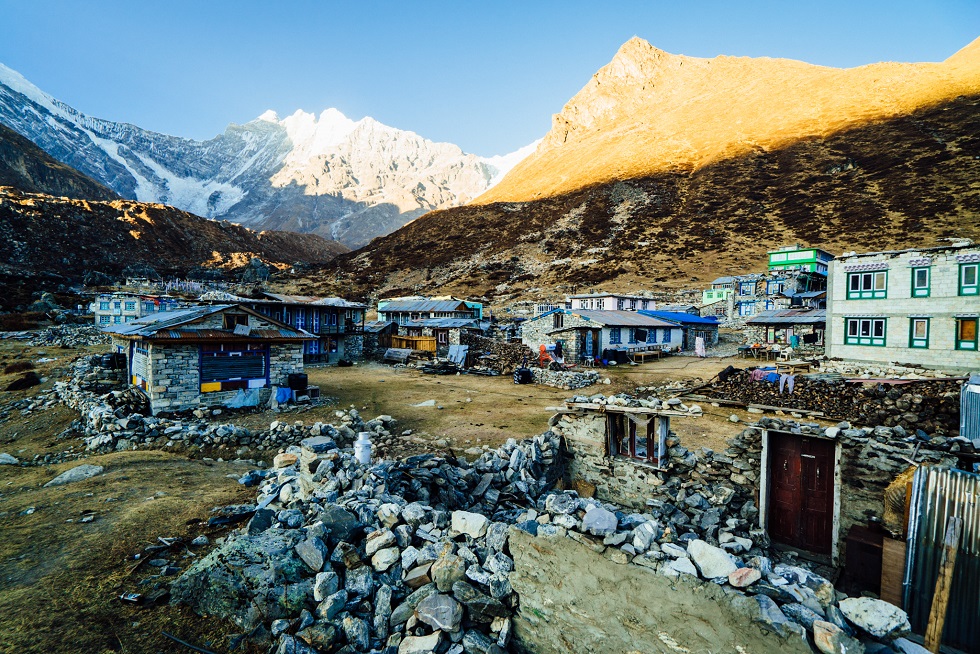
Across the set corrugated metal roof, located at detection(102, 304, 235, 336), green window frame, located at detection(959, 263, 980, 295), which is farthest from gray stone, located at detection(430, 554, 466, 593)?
green window frame, located at detection(959, 263, 980, 295)

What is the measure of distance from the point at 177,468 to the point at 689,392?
2295cm

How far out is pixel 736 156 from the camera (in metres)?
106

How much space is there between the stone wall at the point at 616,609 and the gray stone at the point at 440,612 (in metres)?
0.84

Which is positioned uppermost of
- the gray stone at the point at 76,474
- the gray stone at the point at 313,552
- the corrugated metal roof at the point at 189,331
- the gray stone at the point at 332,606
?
the corrugated metal roof at the point at 189,331

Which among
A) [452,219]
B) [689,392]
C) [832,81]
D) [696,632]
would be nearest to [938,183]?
[832,81]

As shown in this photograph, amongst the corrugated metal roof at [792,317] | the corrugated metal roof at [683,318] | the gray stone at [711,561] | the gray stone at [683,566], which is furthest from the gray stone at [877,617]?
the corrugated metal roof at [683,318]

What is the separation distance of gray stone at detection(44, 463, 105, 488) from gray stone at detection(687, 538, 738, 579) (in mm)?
14301

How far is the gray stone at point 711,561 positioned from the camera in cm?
450

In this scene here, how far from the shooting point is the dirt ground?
216 inches

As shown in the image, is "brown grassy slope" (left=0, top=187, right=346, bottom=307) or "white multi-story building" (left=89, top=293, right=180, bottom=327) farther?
"brown grassy slope" (left=0, top=187, right=346, bottom=307)

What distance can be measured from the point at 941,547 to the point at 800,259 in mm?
65359

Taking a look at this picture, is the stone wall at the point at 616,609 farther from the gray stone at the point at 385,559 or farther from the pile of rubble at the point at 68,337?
the pile of rubble at the point at 68,337

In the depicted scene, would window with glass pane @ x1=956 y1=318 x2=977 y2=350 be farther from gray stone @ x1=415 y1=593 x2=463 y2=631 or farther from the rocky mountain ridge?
the rocky mountain ridge

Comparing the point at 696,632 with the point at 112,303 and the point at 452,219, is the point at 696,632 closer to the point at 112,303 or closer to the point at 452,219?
the point at 112,303
